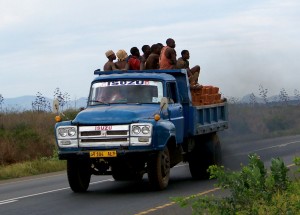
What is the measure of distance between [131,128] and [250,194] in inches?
230

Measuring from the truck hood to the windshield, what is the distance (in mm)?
542

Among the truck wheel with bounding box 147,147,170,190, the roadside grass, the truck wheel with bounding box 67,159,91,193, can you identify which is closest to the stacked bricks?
the truck wheel with bounding box 147,147,170,190

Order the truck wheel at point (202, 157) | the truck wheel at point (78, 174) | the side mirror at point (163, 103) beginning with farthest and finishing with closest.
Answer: the truck wheel at point (202, 157) → the truck wheel at point (78, 174) → the side mirror at point (163, 103)

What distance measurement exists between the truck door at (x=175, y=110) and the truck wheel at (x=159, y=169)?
86cm

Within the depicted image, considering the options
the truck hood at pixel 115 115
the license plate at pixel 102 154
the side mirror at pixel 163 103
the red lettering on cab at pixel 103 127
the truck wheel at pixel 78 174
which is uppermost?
the side mirror at pixel 163 103

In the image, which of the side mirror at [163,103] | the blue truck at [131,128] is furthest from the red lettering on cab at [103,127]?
the side mirror at [163,103]

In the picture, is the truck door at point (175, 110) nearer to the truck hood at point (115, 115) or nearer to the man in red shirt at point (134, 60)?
the truck hood at point (115, 115)

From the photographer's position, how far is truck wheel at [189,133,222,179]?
2203 centimetres

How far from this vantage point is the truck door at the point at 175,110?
63.8ft

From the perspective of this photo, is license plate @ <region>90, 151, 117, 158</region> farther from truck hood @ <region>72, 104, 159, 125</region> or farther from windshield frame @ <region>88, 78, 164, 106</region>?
windshield frame @ <region>88, 78, 164, 106</region>

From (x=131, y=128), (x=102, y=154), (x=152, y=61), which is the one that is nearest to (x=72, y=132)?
(x=102, y=154)

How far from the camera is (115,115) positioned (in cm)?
1812

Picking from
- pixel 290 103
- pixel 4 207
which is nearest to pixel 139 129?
pixel 4 207

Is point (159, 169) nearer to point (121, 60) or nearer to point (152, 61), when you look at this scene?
point (152, 61)
